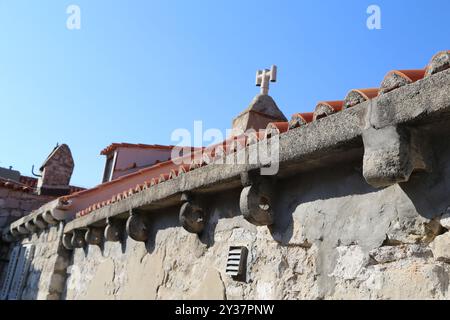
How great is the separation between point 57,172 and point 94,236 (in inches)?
245

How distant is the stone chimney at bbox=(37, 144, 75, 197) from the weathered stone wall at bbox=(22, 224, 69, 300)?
303 centimetres

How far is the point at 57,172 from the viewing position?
34.4 ft

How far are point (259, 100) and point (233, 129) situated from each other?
0.65m

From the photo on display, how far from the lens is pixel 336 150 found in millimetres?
2029

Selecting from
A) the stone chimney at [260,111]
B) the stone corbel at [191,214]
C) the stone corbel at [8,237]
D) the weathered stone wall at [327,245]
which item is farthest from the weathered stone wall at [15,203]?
the stone corbel at [191,214]

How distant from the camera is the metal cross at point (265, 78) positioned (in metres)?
5.71

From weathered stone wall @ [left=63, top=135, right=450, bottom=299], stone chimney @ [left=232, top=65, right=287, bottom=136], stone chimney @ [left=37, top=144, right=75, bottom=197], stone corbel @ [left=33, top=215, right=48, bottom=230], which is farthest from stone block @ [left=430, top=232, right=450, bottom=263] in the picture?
stone chimney @ [left=37, top=144, right=75, bottom=197]

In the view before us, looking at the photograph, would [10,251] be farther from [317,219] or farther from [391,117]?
[391,117]

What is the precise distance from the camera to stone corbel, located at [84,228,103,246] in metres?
4.87

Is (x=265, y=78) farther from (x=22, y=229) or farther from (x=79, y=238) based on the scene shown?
(x=22, y=229)

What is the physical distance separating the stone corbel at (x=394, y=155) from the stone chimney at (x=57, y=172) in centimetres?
923

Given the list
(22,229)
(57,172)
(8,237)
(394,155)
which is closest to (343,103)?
(394,155)
